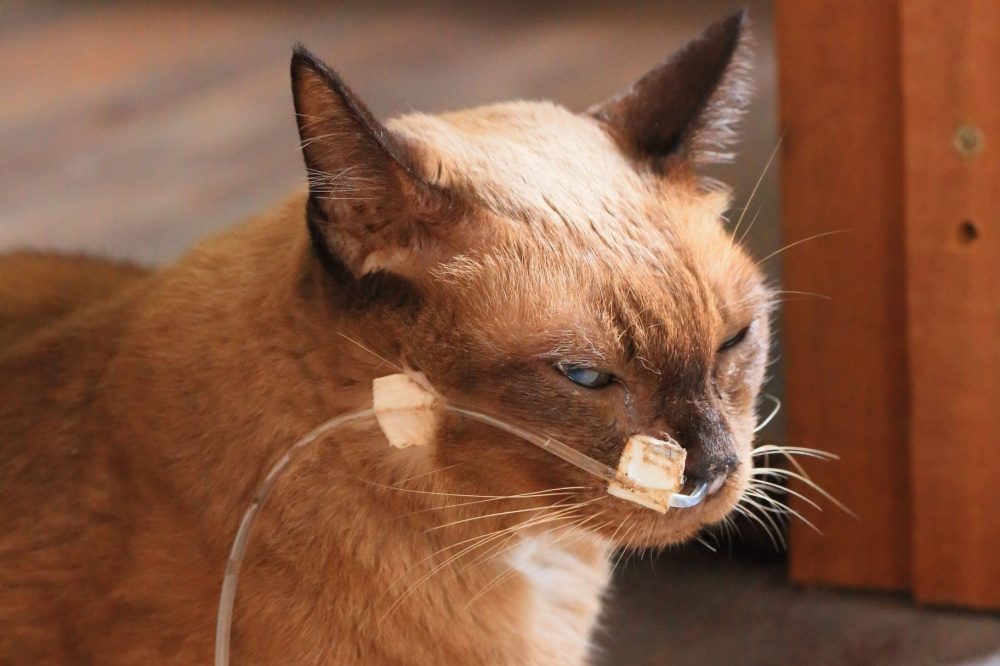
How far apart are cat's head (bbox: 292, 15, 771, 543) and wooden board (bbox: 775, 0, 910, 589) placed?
0.61 metres

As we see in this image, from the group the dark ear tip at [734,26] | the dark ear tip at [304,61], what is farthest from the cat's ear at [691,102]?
the dark ear tip at [304,61]

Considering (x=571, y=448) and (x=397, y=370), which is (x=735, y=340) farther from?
(x=397, y=370)

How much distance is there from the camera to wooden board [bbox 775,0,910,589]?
5.23 feet

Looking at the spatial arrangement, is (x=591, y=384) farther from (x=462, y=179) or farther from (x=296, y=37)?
(x=296, y=37)

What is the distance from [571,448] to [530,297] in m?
0.14

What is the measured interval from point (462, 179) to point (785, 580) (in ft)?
3.56

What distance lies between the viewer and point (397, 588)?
111cm

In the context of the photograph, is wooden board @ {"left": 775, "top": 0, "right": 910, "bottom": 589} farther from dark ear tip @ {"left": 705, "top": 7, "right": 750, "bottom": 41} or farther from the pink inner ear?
the pink inner ear

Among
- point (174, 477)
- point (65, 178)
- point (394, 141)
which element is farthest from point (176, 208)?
point (394, 141)

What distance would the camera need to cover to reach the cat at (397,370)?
1.01m

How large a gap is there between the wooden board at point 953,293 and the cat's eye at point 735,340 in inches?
22.5

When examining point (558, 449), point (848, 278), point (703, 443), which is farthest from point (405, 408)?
point (848, 278)

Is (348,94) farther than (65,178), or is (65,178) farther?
(65,178)

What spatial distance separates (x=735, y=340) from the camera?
112 cm
